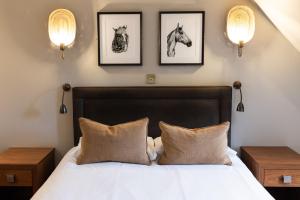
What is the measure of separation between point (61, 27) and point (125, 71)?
2.26 feet

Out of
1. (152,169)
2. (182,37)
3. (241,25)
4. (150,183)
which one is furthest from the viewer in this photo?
(182,37)

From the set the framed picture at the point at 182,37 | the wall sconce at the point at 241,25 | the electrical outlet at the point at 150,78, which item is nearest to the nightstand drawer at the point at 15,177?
the electrical outlet at the point at 150,78

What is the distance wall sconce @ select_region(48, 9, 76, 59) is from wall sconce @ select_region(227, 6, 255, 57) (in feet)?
4.66

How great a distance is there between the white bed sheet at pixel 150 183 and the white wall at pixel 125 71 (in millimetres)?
689

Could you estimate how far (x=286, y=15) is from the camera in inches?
99.2

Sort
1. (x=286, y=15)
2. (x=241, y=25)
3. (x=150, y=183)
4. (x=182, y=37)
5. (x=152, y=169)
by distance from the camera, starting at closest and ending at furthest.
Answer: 1. (x=150, y=183)
2. (x=152, y=169)
3. (x=286, y=15)
4. (x=241, y=25)
5. (x=182, y=37)

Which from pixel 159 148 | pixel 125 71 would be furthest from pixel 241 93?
pixel 125 71

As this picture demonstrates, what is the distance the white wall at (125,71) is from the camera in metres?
2.88

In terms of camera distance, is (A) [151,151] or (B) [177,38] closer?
(A) [151,151]

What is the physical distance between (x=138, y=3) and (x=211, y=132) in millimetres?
1340

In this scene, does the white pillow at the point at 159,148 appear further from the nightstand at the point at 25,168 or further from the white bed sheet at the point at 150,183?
the nightstand at the point at 25,168

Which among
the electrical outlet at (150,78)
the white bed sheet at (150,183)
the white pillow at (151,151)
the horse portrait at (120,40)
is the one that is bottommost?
the white bed sheet at (150,183)

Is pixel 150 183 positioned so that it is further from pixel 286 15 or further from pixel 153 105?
pixel 286 15

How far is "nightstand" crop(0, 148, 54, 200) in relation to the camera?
2607 millimetres
